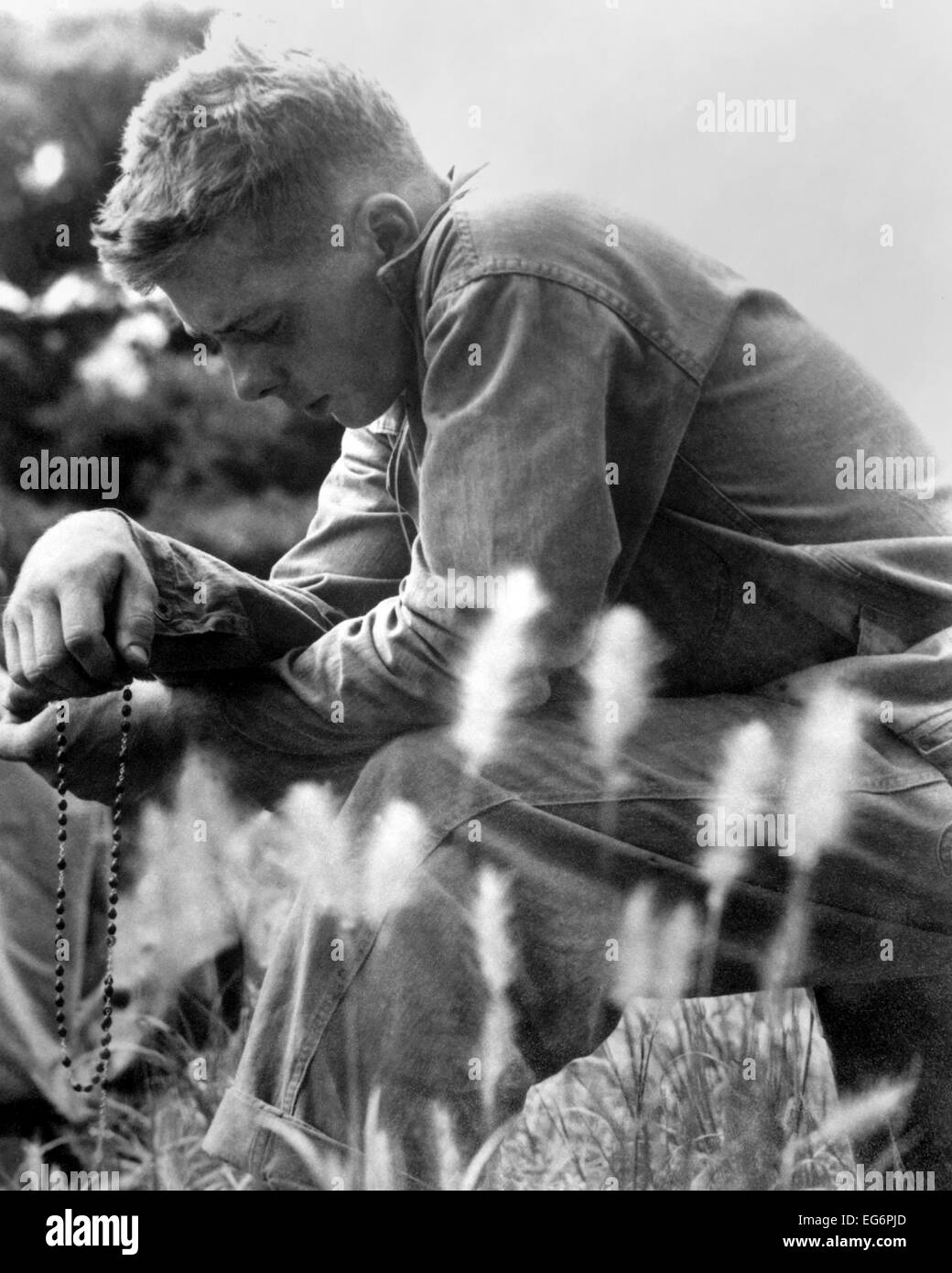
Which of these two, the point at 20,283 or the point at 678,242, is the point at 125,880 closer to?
the point at 20,283

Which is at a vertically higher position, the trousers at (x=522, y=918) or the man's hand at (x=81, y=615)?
the man's hand at (x=81, y=615)

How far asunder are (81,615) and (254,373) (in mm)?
401

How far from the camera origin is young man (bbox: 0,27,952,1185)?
2.10 metres

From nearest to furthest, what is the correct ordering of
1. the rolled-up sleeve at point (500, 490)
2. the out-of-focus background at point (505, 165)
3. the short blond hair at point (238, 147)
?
the rolled-up sleeve at point (500, 490) < the short blond hair at point (238, 147) < the out-of-focus background at point (505, 165)

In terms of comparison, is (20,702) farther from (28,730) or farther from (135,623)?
(135,623)

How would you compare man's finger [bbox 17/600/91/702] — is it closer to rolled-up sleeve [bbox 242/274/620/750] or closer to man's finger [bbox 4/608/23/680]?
man's finger [bbox 4/608/23/680]

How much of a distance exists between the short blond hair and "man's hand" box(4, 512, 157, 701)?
0.37 metres

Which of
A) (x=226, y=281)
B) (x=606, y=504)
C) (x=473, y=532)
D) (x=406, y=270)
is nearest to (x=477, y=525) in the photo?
(x=473, y=532)

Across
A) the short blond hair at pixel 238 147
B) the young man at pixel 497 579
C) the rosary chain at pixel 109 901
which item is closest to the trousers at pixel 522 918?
the young man at pixel 497 579

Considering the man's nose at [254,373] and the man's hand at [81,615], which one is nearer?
the man's hand at [81,615]

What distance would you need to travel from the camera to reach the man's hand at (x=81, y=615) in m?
2.12

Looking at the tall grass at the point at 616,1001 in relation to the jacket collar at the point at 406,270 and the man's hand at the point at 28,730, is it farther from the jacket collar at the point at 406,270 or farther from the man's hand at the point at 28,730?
the jacket collar at the point at 406,270

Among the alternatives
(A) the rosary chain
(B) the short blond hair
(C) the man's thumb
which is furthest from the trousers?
(B) the short blond hair

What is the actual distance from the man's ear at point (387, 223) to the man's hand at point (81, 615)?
0.49 metres
